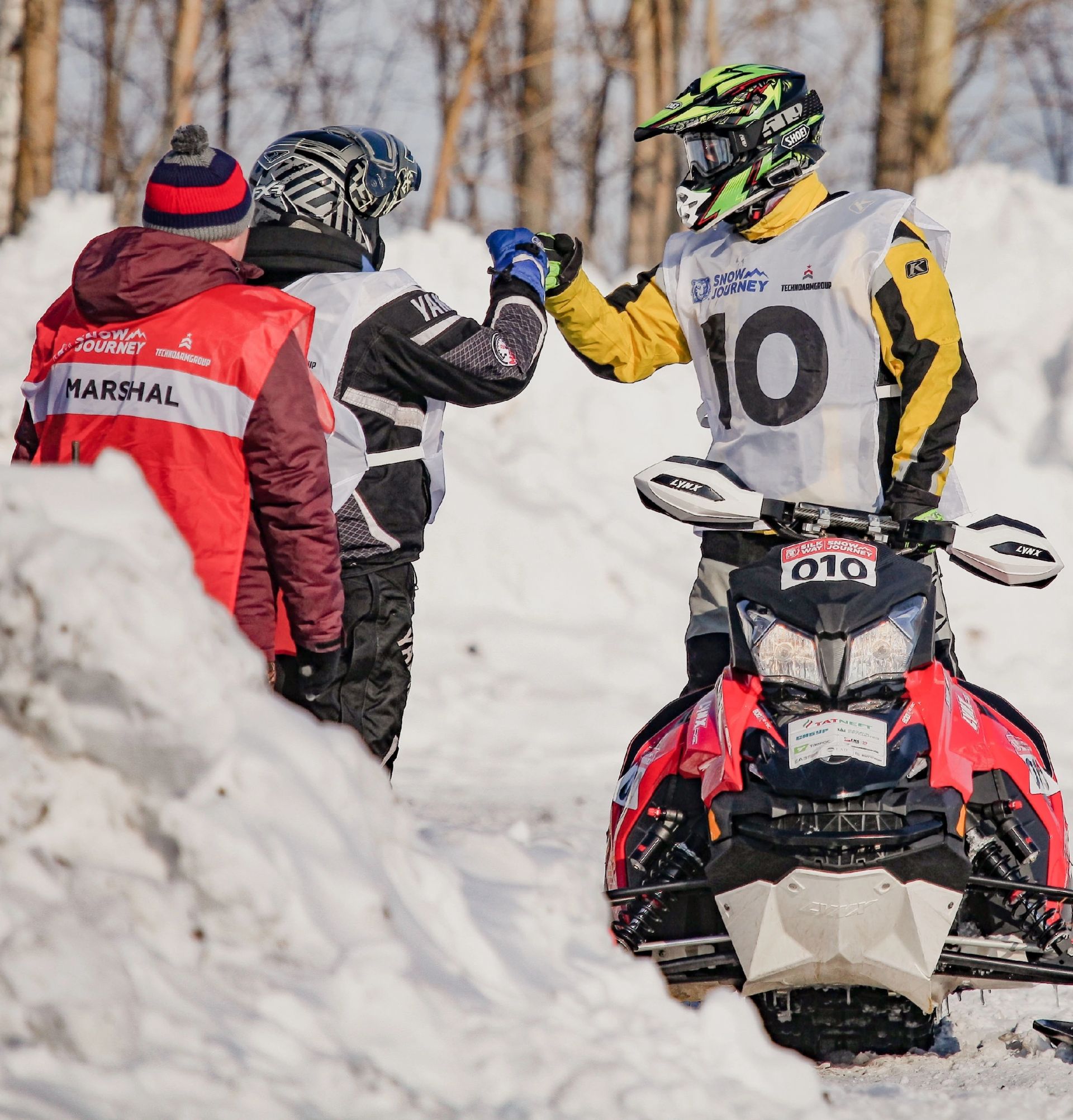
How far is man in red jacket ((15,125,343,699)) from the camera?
10.6 ft

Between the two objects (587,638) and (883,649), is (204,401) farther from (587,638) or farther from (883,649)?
(587,638)

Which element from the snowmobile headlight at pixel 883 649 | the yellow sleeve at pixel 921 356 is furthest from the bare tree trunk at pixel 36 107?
the snowmobile headlight at pixel 883 649

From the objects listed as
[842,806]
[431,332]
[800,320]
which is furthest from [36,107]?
[842,806]

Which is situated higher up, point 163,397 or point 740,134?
point 740,134

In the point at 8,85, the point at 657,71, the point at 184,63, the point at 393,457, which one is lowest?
the point at 393,457

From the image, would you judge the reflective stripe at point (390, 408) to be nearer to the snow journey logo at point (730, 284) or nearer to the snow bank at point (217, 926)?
the snow journey logo at point (730, 284)

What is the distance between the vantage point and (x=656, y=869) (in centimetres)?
365

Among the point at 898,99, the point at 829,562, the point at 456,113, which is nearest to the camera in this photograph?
the point at 829,562

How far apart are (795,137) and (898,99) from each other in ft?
33.7

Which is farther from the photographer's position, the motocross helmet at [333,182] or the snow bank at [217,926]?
the motocross helmet at [333,182]

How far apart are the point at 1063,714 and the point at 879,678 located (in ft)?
20.6

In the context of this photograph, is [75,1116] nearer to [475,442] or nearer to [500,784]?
[500,784]

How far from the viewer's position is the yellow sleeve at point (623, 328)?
175 inches

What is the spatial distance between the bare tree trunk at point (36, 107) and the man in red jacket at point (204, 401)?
404 inches
